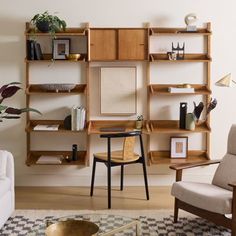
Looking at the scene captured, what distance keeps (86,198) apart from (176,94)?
147 centimetres

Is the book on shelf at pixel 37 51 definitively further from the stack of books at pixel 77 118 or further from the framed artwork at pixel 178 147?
the framed artwork at pixel 178 147

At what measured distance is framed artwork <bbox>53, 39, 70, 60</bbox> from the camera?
554 centimetres

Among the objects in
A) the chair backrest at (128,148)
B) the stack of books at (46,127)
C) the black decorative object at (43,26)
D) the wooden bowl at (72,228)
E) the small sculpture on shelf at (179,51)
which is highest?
the black decorative object at (43,26)

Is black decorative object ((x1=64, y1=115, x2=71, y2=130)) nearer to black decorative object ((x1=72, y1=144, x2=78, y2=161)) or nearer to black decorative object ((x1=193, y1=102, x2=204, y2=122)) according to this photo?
black decorative object ((x1=72, y1=144, x2=78, y2=161))

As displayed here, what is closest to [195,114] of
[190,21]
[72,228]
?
[190,21]

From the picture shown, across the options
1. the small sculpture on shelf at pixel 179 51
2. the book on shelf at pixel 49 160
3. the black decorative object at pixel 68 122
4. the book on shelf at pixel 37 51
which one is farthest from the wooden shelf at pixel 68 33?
the book on shelf at pixel 49 160

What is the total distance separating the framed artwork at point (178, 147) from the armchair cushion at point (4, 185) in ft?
6.53

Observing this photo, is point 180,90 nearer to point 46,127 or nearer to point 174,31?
point 174,31

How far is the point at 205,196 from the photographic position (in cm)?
400

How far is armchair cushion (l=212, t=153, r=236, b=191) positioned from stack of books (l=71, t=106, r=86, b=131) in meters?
1.66

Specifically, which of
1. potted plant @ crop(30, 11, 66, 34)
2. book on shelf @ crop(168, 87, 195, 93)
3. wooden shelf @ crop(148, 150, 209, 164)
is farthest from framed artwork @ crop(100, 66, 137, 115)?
potted plant @ crop(30, 11, 66, 34)

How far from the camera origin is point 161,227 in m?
4.33

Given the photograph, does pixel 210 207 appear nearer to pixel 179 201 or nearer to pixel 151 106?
pixel 179 201

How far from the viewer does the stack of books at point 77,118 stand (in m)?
5.49
